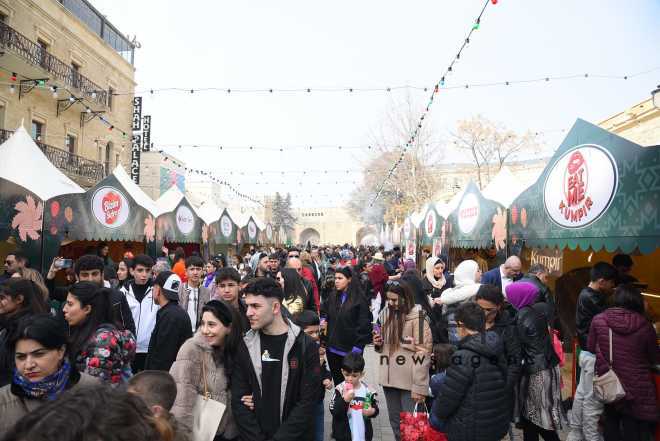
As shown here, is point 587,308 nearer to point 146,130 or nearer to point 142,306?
point 142,306

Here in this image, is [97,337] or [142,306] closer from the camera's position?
[97,337]

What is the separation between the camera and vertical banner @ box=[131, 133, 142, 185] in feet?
82.3

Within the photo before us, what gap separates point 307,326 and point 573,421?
280 centimetres

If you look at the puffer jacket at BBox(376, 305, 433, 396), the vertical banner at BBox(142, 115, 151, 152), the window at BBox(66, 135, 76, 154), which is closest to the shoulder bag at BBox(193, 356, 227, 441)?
the puffer jacket at BBox(376, 305, 433, 396)

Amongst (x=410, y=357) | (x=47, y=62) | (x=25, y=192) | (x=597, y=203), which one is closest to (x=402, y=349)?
(x=410, y=357)

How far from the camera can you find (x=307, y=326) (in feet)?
14.2

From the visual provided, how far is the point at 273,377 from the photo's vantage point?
2949 mm

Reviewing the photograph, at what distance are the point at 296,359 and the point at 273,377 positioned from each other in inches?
7.0

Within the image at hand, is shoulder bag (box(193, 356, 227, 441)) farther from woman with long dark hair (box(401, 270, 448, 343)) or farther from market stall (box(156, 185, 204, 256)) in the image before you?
market stall (box(156, 185, 204, 256))

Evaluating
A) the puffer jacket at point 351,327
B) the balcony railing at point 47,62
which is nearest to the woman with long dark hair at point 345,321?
the puffer jacket at point 351,327

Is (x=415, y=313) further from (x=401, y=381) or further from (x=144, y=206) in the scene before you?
(x=144, y=206)

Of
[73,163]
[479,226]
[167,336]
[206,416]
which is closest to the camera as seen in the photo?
[206,416]

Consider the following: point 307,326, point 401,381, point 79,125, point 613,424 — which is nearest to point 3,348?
point 307,326

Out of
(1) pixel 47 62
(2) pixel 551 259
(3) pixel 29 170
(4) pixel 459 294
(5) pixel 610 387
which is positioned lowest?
(5) pixel 610 387
